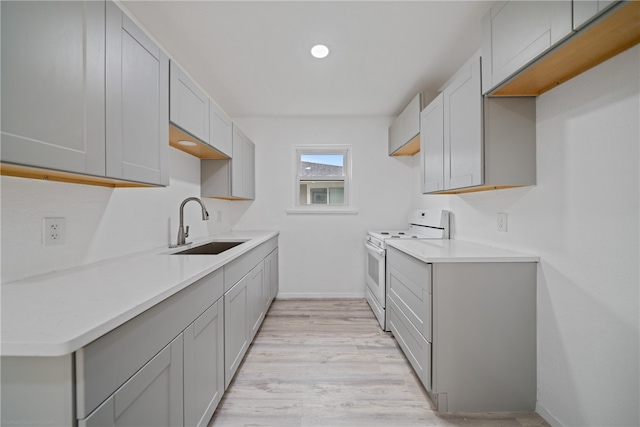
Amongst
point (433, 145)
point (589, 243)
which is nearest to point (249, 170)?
point (433, 145)

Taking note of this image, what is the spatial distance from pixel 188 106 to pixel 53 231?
3.34 ft

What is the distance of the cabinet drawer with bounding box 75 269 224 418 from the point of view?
2.01ft

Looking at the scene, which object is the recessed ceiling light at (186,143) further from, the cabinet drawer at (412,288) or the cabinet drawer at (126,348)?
the cabinet drawer at (412,288)

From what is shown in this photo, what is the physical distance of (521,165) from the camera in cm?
150

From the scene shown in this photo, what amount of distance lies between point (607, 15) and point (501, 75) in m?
0.46

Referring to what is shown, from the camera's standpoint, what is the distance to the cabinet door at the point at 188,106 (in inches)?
60.3

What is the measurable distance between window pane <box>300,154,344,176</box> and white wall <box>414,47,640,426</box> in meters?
2.26

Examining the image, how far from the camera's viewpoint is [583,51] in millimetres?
1070

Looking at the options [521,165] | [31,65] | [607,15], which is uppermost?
[607,15]

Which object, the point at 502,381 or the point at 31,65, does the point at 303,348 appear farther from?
the point at 31,65

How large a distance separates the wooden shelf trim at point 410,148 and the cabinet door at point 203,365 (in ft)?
7.70

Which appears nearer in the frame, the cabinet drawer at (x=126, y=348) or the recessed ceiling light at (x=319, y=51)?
Answer: the cabinet drawer at (x=126, y=348)

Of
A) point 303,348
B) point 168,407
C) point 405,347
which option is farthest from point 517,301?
point 168,407

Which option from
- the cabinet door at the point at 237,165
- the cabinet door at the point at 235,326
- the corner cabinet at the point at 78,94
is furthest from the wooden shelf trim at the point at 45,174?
the cabinet door at the point at 237,165
